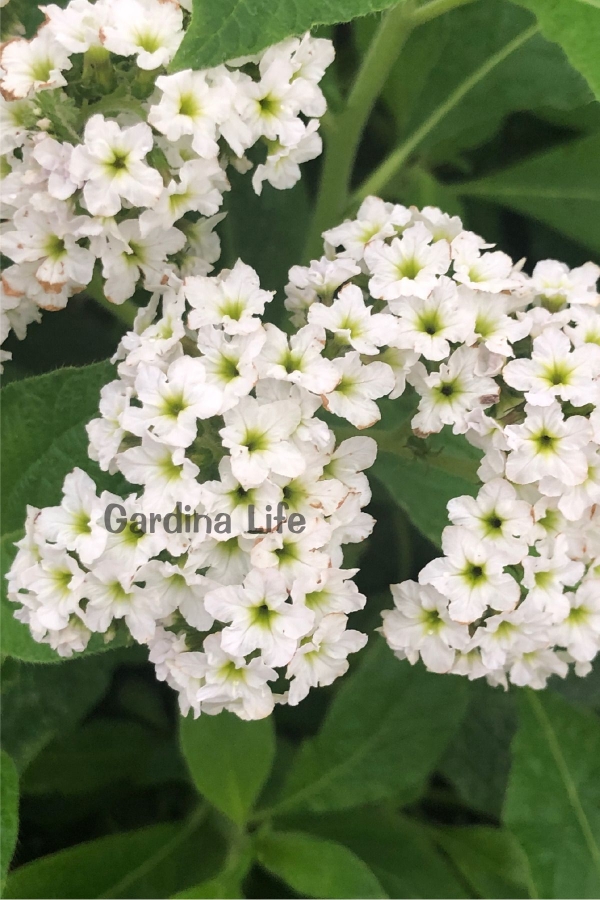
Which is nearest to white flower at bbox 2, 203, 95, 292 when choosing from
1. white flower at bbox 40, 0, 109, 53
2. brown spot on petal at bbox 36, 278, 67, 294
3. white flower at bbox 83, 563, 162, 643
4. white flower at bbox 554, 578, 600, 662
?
brown spot on petal at bbox 36, 278, 67, 294

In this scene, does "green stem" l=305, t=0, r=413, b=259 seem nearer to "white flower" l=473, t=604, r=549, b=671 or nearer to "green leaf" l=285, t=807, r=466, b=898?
"white flower" l=473, t=604, r=549, b=671

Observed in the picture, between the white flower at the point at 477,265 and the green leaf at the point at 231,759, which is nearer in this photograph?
the white flower at the point at 477,265

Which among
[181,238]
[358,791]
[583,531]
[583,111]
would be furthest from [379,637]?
[583,111]

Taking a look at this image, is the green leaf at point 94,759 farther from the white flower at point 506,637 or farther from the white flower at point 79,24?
the white flower at point 79,24

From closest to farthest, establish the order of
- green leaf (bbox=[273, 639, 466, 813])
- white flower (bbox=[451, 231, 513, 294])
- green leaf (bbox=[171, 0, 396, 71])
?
green leaf (bbox=[171, 0, 396, 71]), white flower (bbox=[451, 231, 513, 294]), green leaf (bbox=[273, 639, 466, 813])

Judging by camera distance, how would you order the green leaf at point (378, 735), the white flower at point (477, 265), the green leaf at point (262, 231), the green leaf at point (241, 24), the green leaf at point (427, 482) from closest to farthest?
1. the green leaf at point (241, 24)
2. the white flower at point (477, 265)
3. the green leaf at point (427, 482)
4. the green leaf at point (378, 735)
5. the green leaf at point (262, 231)

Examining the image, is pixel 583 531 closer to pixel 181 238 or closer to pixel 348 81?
pixel 181 238

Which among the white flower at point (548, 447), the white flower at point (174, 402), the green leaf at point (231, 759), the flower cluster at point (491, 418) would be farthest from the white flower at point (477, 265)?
the green leaf at point (231, 759)
